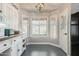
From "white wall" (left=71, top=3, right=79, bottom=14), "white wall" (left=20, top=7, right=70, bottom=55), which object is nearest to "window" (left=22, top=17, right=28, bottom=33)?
"white wall" (left=20, top=7, right=70, bottom=55)

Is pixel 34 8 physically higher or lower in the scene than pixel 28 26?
higher

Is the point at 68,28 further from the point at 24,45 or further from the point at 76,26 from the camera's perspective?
the point at 24,45

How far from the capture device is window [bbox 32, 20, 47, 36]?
240 centimetres

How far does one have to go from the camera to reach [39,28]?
7.91 feet

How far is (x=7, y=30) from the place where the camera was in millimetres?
2217

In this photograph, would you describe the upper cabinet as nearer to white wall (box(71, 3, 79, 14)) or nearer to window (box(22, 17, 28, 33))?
window (box(22, 17, 28, 33))

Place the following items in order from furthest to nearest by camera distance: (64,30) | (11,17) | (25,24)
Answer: (64,30), (25,24), (11,17)

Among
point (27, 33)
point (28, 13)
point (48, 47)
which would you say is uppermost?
point (28, 13)

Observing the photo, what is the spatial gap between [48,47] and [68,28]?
60 cm

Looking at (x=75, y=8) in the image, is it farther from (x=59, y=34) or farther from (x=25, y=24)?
(x=25, y=24)

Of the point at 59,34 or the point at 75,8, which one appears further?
the point at 59,34

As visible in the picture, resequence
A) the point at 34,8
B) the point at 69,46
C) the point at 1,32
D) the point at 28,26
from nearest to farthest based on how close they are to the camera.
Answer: the point at 1,32
the point at 28,26
the point at 34,8
the point at 69,46

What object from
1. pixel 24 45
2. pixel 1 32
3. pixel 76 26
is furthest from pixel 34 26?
pixel 76 26

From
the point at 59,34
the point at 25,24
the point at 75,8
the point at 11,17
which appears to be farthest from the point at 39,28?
the point at 75,8
